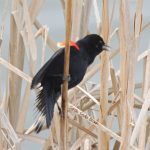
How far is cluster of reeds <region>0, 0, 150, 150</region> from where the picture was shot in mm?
1418

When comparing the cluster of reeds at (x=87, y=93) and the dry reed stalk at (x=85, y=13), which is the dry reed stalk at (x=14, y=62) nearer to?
the cluster of reeds at (x=87, y=93)

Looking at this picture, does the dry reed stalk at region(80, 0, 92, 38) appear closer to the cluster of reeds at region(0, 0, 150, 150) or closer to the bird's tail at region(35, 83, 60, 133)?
the cluster of reeds at region(0, 0, 150, 150)

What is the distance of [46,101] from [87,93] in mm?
262

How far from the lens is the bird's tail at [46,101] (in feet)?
5.11

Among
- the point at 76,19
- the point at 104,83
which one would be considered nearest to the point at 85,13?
the point at 76,19

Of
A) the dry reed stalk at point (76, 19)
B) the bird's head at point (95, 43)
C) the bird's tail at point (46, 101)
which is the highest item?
the dry reed stalk at point (76, 19)

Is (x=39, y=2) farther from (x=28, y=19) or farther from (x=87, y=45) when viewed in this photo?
(x=87, y=45)

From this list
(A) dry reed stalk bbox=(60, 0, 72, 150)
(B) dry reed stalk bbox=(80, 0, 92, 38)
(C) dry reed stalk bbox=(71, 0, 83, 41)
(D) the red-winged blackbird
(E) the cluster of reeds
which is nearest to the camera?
(A) dry reed stalk bbox=(60, 0, 72, 150)

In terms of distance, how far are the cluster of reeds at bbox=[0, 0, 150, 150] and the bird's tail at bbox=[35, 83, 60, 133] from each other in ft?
0.25

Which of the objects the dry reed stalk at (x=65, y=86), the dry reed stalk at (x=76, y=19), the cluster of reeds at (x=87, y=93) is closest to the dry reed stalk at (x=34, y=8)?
the cluster of reeds at (x=87, y=93)

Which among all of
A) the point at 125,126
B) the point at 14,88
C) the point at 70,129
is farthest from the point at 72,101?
the point at 125,126

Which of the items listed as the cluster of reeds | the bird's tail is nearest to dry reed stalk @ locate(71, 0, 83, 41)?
the cluster of reeds

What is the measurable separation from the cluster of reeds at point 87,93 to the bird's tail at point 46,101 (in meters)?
0.08

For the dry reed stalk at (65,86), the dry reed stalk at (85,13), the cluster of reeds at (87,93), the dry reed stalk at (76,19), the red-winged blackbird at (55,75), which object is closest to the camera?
the dry reed stalk at (65,86)
